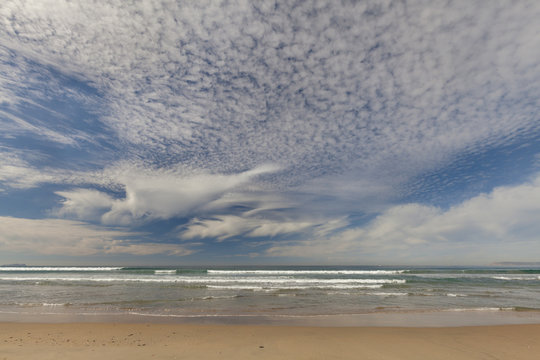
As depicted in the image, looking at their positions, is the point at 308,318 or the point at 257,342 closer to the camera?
the point at 257,342

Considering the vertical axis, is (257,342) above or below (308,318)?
above

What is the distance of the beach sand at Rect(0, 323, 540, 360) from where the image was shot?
7008 millimetres

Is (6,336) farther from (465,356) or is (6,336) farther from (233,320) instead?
(465,356)

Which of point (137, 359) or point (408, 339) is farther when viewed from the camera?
point (408, 339)

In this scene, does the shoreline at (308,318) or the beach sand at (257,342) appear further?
the shoreline at (308,318)

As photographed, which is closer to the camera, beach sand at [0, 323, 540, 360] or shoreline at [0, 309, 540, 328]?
beach sand at [0, 323, 540, 360]

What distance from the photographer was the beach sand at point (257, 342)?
701cm

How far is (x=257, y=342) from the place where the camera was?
811 cm

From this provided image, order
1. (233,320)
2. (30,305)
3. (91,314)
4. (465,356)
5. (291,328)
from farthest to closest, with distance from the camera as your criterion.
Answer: (30,305) → (91,314) → (233,320) → (291,328) → (465,356)

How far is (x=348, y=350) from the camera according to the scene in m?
7.31

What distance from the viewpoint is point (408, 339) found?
8.55m

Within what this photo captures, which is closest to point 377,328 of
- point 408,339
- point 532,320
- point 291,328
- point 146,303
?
point 408,339

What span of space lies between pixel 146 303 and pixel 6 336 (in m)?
7.47

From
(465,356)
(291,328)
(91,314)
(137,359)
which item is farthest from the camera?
(91,314)
